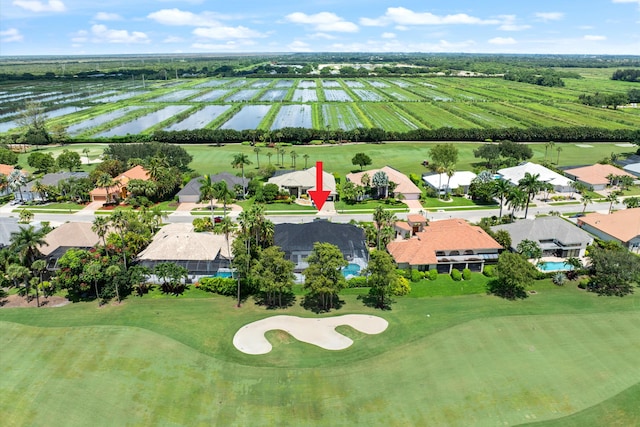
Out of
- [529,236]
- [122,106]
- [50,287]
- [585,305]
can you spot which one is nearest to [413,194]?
[529,236]

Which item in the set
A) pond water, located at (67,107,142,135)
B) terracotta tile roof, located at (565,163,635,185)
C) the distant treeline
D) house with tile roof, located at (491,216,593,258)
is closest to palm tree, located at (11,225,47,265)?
house with tile roof, located at (491,216,593,258)

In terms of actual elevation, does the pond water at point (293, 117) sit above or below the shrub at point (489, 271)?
above

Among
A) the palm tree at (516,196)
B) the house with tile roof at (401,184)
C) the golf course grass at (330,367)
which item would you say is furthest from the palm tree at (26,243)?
the palm tree at (516,196)

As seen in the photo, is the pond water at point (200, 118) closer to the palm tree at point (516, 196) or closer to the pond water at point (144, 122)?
the pond water at point (144, 122)

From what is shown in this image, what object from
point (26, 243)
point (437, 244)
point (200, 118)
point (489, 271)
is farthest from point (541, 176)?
point (200, 118)

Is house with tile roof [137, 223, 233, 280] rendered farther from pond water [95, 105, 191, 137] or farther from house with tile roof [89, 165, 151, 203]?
pond water [95, 105, 191, 137]

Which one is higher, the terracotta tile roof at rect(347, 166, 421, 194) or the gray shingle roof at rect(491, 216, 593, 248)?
the terracotta tile roof at rect(347, 166, 421, 194)

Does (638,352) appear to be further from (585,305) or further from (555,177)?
(555,177)
